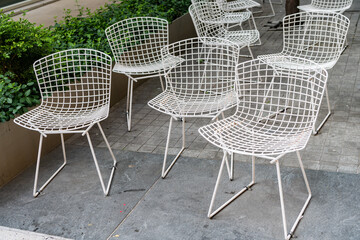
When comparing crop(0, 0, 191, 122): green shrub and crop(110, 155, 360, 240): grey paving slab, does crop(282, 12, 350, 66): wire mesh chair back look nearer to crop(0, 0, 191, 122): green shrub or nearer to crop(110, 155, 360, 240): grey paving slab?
crop(110, 155, 360, 240): grey paving slab

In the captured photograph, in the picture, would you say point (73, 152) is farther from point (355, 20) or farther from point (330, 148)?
point (355, 20)

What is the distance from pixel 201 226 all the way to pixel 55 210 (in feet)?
4.29

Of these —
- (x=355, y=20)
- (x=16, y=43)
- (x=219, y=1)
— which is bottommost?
(x=355, y=20)

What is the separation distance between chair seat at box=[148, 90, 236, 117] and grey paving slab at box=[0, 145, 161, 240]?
26.2 inches

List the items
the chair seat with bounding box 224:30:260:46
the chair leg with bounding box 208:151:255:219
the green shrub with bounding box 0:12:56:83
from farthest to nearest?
the chair seat with bounding box 224:30:260:46
the green shrub with bounding box 0:12:56:83
the chair leg with bounding box 208:151:255:219

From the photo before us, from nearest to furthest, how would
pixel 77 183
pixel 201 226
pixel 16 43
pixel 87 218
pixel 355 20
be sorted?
pixel 201 226 → pixel 87 218 → pixel 77 183 → pixel 16 43 → pixel 355 20

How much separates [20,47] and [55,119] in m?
1.06

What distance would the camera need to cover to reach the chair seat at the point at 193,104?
13.1ft

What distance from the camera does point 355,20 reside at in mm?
8516

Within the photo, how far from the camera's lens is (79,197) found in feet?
13.4

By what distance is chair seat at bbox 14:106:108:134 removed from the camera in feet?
13.2

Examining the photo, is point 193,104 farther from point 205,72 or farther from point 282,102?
point 282,102

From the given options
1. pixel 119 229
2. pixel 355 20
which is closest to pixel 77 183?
pixel 119 229

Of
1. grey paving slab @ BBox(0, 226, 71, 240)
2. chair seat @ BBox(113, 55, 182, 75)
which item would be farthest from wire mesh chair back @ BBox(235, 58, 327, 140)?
grey paving slab @ BBox(0, 226, 71, 240)
